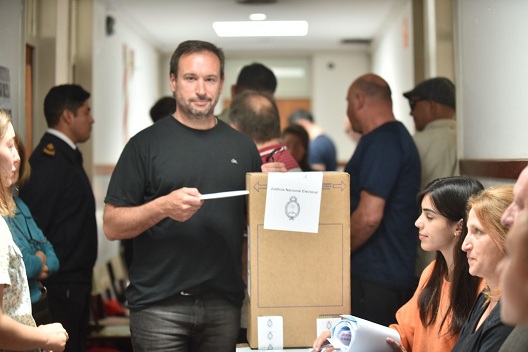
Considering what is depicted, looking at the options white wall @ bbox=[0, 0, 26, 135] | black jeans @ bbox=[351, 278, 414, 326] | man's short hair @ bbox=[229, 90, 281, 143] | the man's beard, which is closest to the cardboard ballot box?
the man's beard

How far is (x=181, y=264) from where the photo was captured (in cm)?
258

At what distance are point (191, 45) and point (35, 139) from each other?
1865 millimetres

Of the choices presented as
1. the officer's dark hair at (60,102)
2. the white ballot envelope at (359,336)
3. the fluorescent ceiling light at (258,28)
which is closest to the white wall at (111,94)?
the fluorescent ceiling light at (258,28)

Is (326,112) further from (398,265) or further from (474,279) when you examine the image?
(474,279)

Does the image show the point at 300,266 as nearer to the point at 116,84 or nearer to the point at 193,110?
the point at 193,110

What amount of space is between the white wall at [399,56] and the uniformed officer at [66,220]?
324 centimetres

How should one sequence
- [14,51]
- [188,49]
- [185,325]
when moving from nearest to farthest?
[185,325]
[188,49]
[14,51]

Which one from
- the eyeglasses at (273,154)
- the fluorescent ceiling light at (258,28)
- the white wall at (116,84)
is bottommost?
the eyeglasses at (273,154)

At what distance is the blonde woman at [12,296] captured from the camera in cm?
185

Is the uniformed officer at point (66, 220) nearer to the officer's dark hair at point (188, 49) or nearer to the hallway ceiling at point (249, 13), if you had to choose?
the officer's dark hair at point (188, 49)

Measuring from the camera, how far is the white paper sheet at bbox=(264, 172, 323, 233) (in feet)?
8.09

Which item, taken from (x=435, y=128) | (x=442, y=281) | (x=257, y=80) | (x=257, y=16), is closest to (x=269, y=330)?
(x=442, y=281)

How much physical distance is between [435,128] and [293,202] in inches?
70.3

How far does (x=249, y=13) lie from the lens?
6.71 metres
